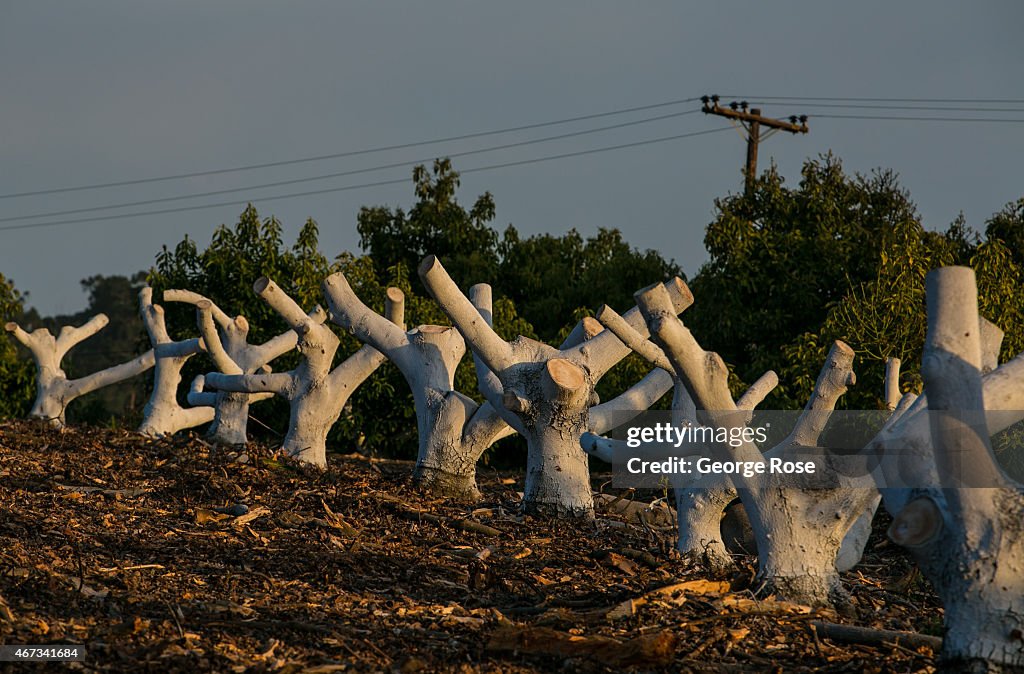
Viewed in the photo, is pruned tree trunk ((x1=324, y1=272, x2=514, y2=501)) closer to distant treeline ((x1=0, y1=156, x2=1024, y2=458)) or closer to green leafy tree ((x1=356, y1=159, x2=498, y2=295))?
distant treeline ((x1=0, y1=156, x2=1024, y2=458))

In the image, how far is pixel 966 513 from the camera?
559 cm

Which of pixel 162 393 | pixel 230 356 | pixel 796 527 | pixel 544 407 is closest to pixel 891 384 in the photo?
pixel 796 527

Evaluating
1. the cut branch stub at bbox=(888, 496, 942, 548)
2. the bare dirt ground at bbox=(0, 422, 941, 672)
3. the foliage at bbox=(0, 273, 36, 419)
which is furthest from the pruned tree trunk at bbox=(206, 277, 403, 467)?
the foliage at bbox=(0, 273, 36, 419)

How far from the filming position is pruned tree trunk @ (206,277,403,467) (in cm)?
1380

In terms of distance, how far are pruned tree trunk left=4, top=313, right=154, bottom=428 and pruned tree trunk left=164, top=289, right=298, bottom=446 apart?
2.05 metres

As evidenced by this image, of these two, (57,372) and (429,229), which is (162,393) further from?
(429,229)

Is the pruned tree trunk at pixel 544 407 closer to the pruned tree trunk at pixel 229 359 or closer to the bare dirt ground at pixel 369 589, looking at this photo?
the bare dirt ground at pixel 369 589

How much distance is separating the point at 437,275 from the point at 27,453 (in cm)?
578

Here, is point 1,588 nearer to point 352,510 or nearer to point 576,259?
point 352,510

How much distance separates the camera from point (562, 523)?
1002 centimetres

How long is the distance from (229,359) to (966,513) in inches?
455

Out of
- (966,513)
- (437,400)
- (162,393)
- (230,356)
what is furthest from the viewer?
(162,393)

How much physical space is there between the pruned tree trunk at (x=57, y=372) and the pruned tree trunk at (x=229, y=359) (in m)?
2.05

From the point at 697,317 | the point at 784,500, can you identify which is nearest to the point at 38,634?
the point at 784,500
